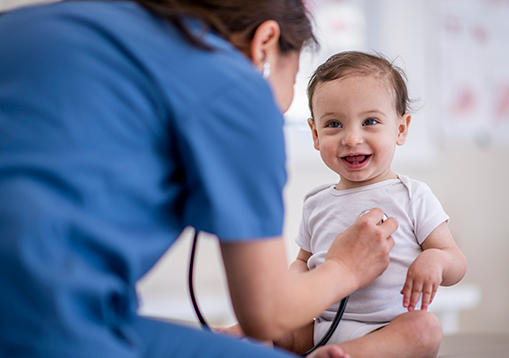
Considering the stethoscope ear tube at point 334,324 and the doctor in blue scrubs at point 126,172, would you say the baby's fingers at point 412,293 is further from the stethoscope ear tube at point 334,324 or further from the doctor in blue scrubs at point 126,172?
the doctor in blue scrubs at point 126,172

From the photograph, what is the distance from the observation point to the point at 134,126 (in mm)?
625

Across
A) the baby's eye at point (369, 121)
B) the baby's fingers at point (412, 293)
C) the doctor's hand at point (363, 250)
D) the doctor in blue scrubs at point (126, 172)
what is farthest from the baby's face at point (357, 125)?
the doctor in blue scrubs at point (126, 172)

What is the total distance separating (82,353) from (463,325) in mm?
2846

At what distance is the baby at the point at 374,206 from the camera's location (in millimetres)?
988

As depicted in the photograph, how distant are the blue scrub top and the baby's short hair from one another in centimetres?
51

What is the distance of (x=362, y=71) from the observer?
45.7 inches

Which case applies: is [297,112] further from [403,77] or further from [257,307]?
[257,307]

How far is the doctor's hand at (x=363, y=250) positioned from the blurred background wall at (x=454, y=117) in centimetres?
167

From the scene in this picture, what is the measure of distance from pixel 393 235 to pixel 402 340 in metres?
0.23

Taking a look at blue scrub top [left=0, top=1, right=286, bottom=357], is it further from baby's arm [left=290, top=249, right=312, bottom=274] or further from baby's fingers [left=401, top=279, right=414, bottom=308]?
baby's arm [left=290, top=249, right=312, bottom=274]

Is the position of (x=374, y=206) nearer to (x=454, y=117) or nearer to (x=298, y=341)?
(x=298, y=341)

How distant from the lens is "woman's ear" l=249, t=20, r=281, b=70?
0.78m

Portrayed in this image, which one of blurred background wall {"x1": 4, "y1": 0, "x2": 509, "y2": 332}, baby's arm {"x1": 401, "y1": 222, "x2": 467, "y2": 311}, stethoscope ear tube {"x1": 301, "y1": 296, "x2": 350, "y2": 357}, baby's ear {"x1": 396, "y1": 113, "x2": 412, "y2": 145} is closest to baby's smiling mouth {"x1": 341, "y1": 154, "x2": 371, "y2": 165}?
baby's ear {"x1": 396, "y1": 113, "x2": 412, "y2": 145}

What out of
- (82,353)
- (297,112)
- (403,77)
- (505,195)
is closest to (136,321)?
(82,353)
